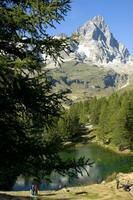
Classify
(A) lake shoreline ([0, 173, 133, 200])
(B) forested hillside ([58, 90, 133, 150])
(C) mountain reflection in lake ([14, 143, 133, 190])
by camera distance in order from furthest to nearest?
1. (B) forested hillside ([58, 90, 133, 150])
2. (C) mountain reflection in lake ([14, 143, 133, 190])
3. (A) lake shoreline ([0, 173, 133, 200])

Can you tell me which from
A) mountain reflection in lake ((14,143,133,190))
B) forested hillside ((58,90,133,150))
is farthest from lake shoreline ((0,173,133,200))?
forested hillside ((58,90,133,150))

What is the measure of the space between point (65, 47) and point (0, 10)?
2699 mm

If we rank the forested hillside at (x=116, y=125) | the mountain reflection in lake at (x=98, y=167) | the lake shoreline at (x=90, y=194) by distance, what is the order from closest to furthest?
the lake shoreline at (x=90, y=194), the mountain reflection in lake at (x=98, y=167), the forested hillside at (x=116, y=125)

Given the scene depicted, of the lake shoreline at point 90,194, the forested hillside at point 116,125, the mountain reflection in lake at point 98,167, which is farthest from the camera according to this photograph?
the forested hillside at point 116,125

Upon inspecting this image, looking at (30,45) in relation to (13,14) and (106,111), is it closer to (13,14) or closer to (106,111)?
(13,14)

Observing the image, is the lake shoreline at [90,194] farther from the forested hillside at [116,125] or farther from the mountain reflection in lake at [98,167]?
the forested hillside at [116,125]

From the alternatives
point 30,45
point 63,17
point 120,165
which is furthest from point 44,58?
point 120,165

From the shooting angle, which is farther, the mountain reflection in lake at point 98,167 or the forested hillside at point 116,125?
the forested hillside at point 116,125

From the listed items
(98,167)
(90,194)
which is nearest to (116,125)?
(98,167)

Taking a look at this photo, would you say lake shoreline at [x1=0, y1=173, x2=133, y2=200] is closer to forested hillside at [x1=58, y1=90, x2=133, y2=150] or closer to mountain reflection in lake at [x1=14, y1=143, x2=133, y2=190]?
mountain reflection in lake at [x1=14, y1=143, x2=133, y2=190]

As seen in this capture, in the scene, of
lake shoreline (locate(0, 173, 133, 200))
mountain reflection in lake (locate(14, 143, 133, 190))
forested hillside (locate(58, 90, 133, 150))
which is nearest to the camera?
lake shoreline (locate(0, 173, 133, 200))

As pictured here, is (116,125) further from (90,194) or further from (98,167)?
(90,194)

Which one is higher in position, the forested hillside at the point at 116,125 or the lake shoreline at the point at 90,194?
the lake shoreline at the point at 90,194

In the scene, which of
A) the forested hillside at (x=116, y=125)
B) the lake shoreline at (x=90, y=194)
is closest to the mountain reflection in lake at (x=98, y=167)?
the forested hillside at (x=116, y=125)
